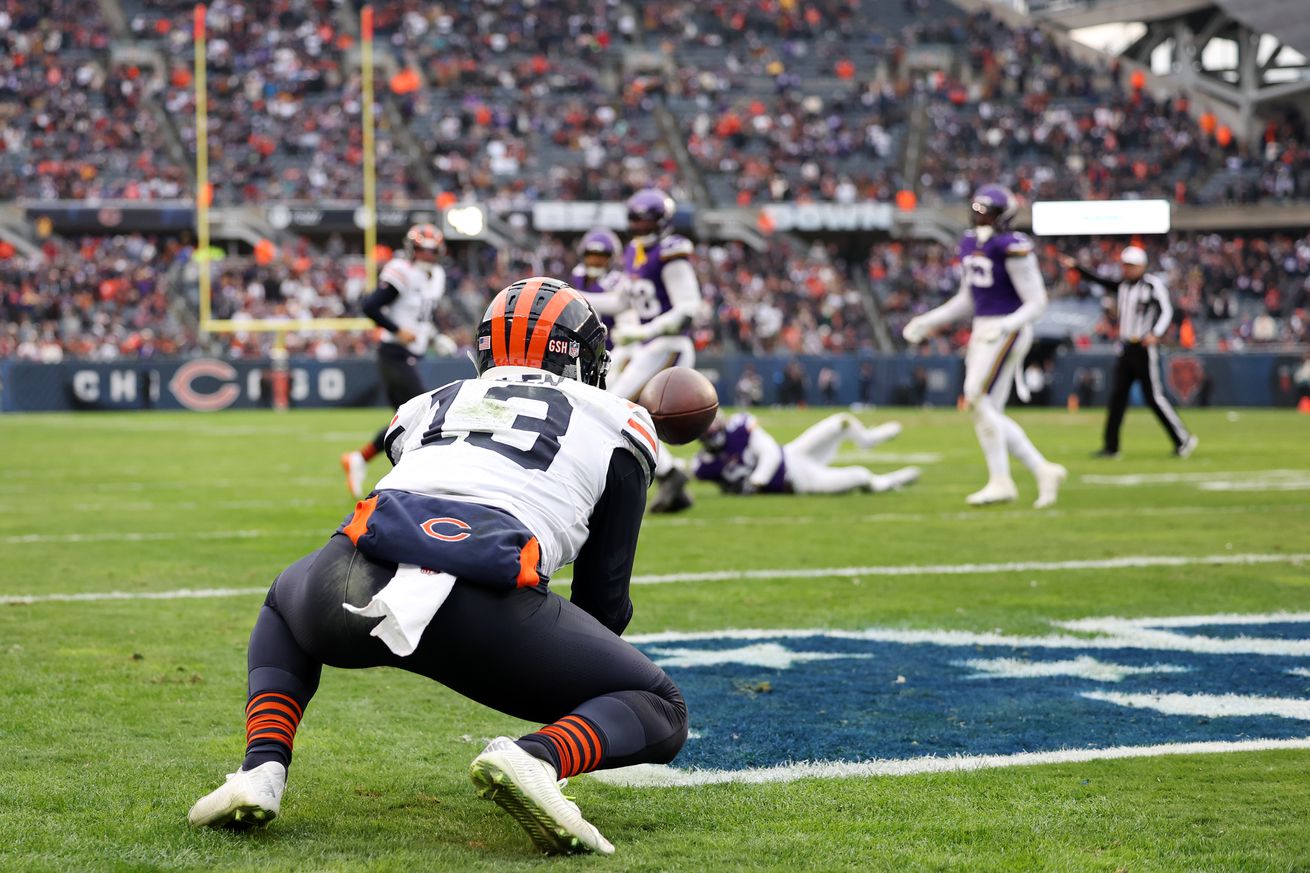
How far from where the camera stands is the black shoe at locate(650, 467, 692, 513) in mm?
10148

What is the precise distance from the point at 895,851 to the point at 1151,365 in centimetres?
1332

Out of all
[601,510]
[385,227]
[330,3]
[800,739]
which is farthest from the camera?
[330,3]

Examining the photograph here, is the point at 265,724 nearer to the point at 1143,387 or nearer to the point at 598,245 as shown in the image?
the point at 598,245

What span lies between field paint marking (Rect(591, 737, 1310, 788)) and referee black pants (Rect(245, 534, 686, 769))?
0.42 meters

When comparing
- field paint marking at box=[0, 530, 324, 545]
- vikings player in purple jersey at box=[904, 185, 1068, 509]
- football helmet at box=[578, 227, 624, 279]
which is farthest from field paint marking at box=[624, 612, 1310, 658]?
football helmet at box=[578, 227, 624, 279]

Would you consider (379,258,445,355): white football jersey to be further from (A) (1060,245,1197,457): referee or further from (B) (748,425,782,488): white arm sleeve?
(A) (1060,245,1197,457): referee

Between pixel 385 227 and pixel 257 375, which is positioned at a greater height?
pixel 385 227

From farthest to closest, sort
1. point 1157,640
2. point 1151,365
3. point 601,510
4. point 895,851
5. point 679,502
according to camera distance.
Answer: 1. point 1151,365
2. point 679,502
3. point 1157,640
4. point 601,510
5. point 895,851

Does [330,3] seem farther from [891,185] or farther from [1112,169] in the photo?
[1112,169]

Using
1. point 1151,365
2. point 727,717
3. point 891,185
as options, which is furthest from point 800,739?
point 891,185

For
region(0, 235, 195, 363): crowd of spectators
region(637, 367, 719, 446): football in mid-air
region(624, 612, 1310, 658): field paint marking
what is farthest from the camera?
region(0, 235, 195, 363): crowd of spectators

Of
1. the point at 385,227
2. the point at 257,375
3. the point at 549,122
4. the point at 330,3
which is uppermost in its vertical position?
the point at 330,3

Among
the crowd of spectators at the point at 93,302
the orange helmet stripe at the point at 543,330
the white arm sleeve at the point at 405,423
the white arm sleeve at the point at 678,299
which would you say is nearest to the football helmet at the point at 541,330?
the orange helmet stripe at the point at 543,330

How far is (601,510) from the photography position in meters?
3.31
